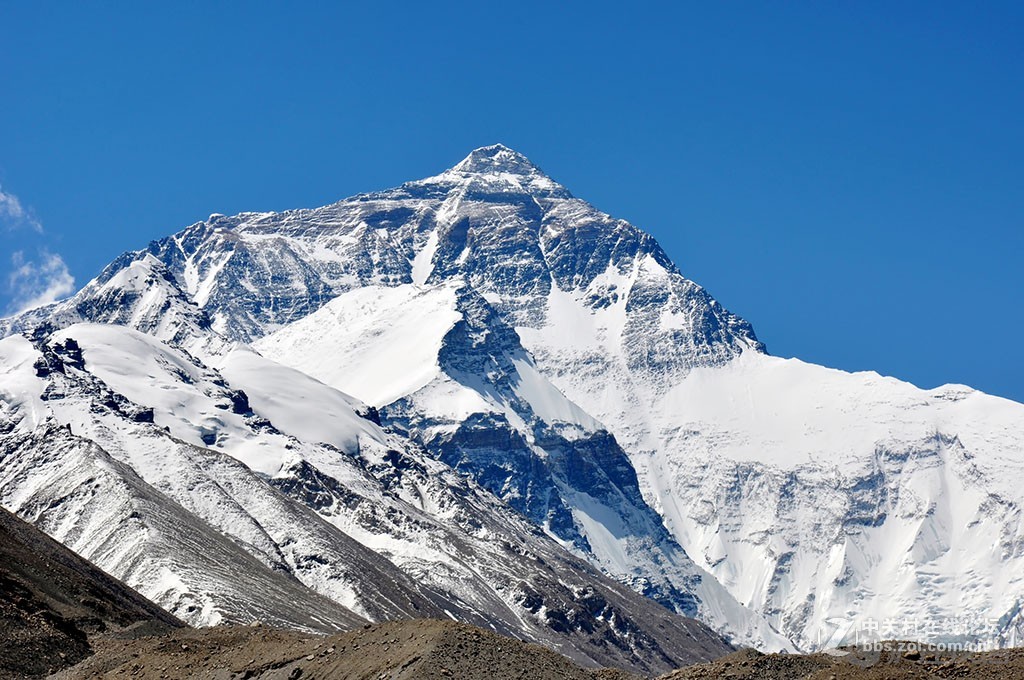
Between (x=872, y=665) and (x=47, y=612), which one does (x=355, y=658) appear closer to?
(x=872, y=665)

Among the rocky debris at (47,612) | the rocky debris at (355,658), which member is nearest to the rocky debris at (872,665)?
the rocky debris at (355,658)

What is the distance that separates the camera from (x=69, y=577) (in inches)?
6191

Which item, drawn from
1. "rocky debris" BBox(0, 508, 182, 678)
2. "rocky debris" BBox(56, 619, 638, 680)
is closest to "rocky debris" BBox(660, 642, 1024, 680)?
"rocky debris" BBox(56, 619, 638, 680)

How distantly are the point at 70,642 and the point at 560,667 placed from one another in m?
44.8

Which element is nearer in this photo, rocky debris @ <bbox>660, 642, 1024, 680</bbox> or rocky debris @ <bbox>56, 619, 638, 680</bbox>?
rocky debris @ <bbox>660, 642, 1024, 680</bbox>

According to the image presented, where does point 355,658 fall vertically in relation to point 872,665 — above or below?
below

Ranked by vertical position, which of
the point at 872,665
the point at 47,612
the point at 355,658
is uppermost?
the point at 872,665

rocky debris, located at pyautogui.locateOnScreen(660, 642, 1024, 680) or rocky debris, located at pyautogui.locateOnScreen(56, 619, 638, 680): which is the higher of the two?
rocky debris, located at pyautogui.locateOnScreen(660, 642, 1024, 680)

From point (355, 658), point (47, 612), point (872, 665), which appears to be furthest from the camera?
point (47, 612)

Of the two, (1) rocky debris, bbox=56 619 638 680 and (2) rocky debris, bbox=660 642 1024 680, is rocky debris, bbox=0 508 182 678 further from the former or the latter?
(2) rocky debris, bbox=660 642 1024 680

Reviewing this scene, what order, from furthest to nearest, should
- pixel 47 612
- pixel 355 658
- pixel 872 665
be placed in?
pixel 47 612 → pixel 355 658 → pixel 872 665

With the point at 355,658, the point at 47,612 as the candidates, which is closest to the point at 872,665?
the point at 355,658

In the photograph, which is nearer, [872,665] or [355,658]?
[872,665]

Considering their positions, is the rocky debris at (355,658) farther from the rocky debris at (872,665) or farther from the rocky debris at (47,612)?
the rocky debris at (872,665)
